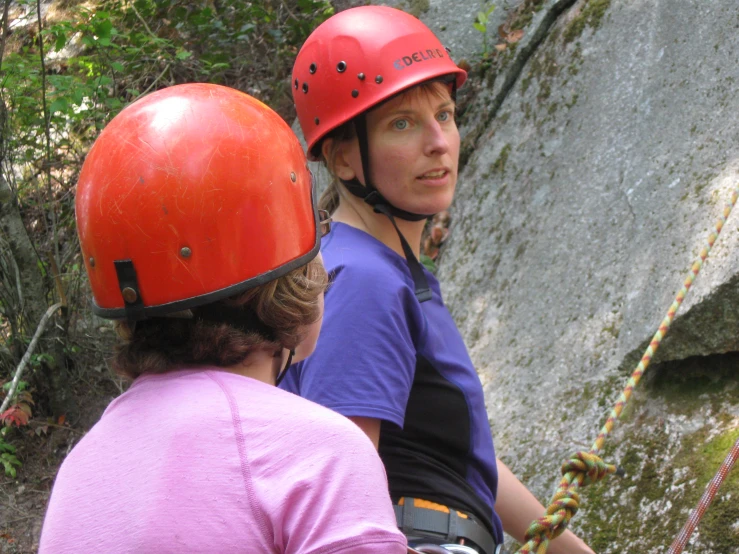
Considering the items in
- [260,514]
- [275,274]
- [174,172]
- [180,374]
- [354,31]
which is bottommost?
[260,514]

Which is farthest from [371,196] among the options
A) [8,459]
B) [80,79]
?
[80,79]

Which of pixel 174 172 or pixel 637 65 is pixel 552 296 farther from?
pixel 174 172

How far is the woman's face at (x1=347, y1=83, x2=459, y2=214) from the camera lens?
2.04 metres

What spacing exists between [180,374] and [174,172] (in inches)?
12.7

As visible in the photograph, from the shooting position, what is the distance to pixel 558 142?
4133 mm

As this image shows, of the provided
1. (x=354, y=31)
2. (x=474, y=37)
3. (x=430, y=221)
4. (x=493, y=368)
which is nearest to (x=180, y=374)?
(x=354, y=31)

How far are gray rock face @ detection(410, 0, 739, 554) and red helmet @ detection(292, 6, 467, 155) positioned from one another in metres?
1.36

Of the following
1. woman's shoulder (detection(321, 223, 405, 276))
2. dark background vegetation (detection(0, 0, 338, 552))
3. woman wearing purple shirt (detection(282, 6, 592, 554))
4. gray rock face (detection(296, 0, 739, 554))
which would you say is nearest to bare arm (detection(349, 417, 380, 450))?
woman wearing purple shirt (detection(282, 6, 592, 554))

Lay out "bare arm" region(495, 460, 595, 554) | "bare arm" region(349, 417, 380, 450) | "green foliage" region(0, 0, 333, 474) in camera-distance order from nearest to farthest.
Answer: "bare arm" region(349, 417, 380, 450)
"bare arm" region(495, 460, 595, 554)
"green foliage" region(0, 0, 333, 474)

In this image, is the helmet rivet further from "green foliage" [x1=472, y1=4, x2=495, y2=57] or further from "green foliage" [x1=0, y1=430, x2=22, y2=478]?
"green foliage" [x1=472, y1=4, x2=495, y2=57]

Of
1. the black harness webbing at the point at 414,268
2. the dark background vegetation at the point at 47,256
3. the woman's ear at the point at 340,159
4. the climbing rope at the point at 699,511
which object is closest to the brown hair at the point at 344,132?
the woman's ear at the point at 340,159

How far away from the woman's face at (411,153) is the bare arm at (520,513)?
0.80m

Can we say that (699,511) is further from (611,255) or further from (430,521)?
(611,255)

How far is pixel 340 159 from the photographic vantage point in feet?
7.01
